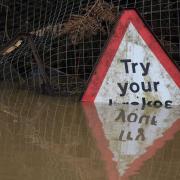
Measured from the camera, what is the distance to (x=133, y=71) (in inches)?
239

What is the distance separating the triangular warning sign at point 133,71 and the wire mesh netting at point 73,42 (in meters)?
0.73

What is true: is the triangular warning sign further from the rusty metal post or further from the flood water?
the rusty metal post

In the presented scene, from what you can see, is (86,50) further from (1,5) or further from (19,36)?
(1,5)

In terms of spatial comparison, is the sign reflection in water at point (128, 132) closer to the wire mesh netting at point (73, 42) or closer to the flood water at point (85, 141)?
the flood water at point (85, 141)

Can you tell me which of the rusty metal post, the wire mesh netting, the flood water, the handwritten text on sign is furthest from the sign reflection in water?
the wire mesh netting

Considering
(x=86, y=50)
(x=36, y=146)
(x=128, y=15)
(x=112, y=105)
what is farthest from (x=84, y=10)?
(x=36, y=146)

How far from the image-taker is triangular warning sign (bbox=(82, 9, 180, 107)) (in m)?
5.98

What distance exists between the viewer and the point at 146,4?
24.1 feet

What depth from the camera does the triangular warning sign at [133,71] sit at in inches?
236

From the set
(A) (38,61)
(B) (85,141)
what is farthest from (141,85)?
(B) (85,141)

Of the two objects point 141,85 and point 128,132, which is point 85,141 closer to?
point 128,132

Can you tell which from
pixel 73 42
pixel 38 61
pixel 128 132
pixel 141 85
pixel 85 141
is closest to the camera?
pixel 85 141

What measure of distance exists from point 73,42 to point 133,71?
1.35 meters

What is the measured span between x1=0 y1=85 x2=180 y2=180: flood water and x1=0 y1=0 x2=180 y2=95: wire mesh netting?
87cm
